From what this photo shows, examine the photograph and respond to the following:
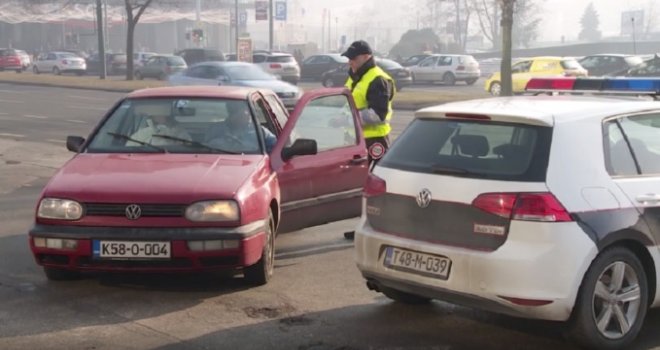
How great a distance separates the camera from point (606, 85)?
648cm

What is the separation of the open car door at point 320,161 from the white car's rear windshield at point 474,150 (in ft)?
5.72

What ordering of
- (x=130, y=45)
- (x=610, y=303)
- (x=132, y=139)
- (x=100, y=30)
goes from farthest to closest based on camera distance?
(x=130, y=45)
(x=100, y=30)
(x=132, y=139)
(x=610, y=303)

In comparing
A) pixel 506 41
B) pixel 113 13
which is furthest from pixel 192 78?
pixel 113 13

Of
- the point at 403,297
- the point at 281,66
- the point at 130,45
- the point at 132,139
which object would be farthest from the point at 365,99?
the point at 130,45

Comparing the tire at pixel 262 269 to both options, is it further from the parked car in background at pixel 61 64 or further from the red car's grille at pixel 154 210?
the parked car in background at pixel 61 64

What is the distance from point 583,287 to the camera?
481 centimetres

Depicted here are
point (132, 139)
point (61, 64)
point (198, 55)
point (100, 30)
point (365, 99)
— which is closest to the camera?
point (132, 139)

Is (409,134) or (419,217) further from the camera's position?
(409,134)

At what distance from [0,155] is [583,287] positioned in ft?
41.2

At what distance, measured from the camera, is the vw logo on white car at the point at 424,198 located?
512 centimetres

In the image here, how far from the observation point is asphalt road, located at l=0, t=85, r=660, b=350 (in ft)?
17.1

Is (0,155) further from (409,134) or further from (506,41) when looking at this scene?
(506,41)

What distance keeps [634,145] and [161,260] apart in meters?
3.13

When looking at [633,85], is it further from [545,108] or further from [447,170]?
[447,170]
